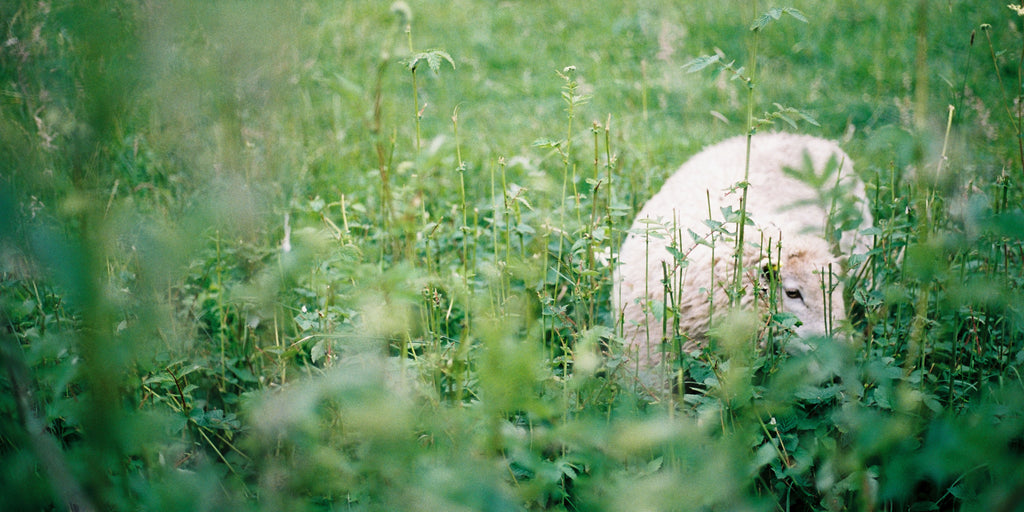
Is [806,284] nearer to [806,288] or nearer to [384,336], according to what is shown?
[806,288]

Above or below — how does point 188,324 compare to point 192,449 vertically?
above

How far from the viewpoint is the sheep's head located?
7.88ft

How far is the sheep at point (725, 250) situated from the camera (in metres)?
2.28

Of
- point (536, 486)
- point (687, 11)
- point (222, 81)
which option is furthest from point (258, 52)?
point (687, 11)

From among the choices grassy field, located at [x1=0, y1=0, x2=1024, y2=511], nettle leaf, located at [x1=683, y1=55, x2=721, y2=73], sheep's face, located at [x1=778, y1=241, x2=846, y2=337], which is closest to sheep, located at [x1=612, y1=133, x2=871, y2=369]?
sheep's face, located at [x1=778, y1=241, x2=846, y2=337]

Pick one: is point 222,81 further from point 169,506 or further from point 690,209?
point 690,209

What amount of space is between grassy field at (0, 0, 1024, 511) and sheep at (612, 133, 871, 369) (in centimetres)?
18

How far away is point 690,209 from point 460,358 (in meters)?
2.00

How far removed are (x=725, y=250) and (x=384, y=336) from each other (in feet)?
5.43

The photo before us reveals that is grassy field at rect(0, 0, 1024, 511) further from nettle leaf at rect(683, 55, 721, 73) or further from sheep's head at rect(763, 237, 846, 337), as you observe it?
sheep's head at rect(763, 237, 846, 337)

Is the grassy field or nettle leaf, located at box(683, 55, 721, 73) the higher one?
nettle leaf, located at box(683, 55, 721, 73)

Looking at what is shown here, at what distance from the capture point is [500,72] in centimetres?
636

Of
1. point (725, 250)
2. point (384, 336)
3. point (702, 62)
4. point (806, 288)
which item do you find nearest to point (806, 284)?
point (806, 288)

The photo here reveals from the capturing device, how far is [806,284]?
251 cm
